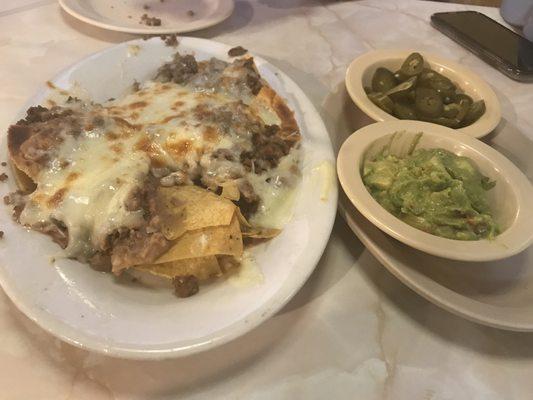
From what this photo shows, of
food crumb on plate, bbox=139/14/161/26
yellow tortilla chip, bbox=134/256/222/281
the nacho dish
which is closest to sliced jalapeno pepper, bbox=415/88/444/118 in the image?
the nacho dish

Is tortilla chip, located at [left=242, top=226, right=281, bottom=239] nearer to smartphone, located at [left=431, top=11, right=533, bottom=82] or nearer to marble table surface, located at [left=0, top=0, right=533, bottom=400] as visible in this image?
marble table surface, located at [left=0, top=0, right=533, bottom=400]

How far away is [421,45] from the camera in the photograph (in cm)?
248

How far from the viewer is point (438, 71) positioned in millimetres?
1958

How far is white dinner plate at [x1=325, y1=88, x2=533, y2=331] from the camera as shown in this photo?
3.76 feet

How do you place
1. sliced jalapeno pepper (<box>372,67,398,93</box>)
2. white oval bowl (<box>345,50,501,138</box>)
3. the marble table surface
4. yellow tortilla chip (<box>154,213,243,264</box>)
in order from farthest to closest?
sliced jalapeno pepper (<box>372,67,398,93</box>), white oval bowl (<box>345,50,501,138</box>), yellow tortilla chip (<box>154,213,243,264</box>), the marble table surface

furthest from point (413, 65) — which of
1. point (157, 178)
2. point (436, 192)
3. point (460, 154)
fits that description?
point (157, 178)

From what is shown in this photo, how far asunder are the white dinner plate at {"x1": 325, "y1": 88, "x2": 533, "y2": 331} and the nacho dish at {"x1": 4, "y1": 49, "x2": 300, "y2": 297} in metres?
0.29

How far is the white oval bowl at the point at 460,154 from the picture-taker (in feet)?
3.92

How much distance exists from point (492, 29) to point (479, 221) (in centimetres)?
165

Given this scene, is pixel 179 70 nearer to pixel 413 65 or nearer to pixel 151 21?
pixel 151 21

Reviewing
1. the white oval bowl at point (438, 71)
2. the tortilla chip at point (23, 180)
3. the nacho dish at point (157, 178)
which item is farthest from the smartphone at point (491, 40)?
the tortilla chip at point (23, 180)

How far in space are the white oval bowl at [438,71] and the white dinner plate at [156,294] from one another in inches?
16.3

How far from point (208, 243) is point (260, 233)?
153mm

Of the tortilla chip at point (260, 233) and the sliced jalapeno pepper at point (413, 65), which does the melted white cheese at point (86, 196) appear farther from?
the sliced jalapeno pepper at point (413, 65)
